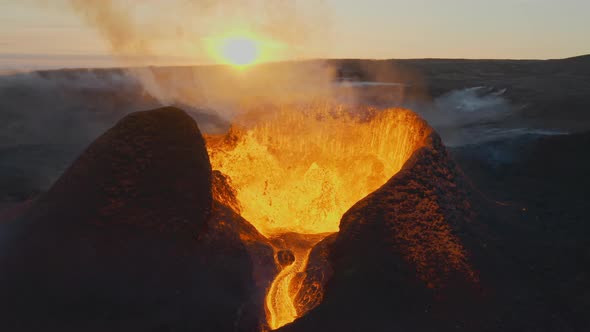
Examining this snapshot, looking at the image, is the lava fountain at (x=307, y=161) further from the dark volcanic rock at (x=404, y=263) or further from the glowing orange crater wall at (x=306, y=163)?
the dark volcanic rock at (x=404, y=263)

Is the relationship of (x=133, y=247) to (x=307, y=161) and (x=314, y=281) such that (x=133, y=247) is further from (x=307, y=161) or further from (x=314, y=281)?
(x=307, y=161)

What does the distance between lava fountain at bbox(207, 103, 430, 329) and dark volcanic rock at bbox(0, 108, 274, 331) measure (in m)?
1.40

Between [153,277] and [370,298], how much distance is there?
1777 millimetres

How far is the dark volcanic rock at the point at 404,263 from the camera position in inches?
130

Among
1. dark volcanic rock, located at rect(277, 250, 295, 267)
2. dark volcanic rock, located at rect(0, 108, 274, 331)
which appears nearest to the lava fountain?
dark volcanic rock, located at rect(277, 250, 295, 267)

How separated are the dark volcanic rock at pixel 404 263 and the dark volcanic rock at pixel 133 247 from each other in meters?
0.76

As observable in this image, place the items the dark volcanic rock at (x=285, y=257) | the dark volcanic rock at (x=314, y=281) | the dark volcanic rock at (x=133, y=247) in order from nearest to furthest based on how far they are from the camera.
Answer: the dark volcanic rock at (x=133, y=247)
the dark volcanic rock at (x=314, y=281)
the dark volcanic rock at (x=285, y=257)

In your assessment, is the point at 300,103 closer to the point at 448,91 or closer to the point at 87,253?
the point at 87,253

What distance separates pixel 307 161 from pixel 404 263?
3077 millimetres

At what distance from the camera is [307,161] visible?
256 inches

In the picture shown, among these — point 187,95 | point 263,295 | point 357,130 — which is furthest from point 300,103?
point 187,95

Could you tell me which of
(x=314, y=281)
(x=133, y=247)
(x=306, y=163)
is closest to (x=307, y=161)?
(x=306, y=163)

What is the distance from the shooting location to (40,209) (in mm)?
3926

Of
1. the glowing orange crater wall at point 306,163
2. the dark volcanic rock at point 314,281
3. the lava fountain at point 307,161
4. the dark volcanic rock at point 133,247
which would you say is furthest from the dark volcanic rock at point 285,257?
the glowing orange crater wall at point 306,163
